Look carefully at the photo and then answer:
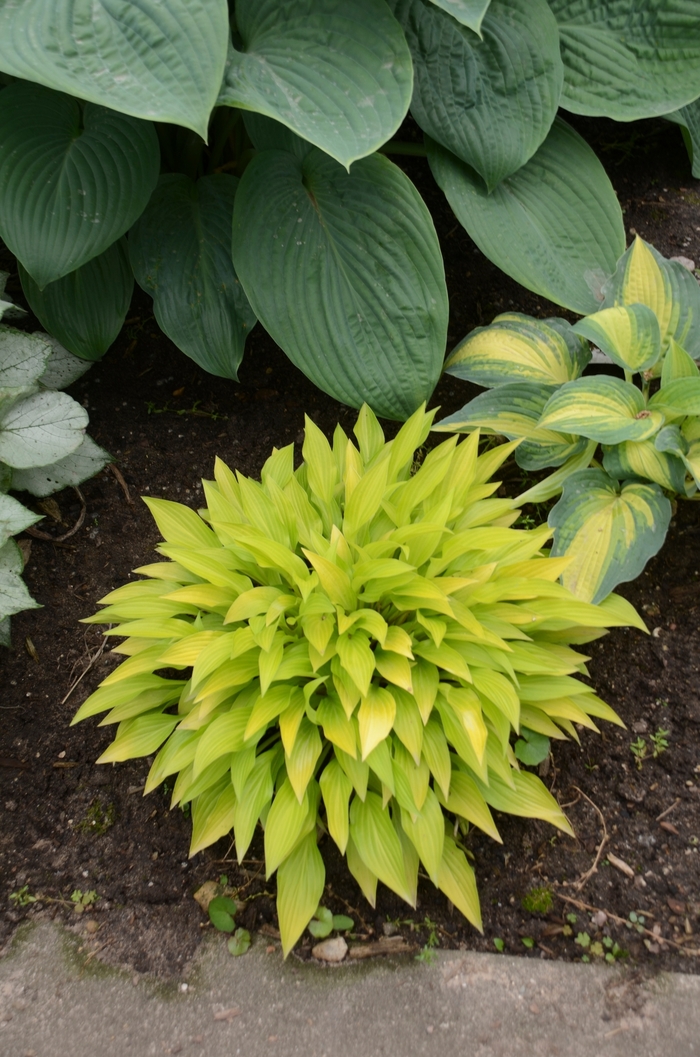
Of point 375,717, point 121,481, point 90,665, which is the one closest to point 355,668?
point 375,717

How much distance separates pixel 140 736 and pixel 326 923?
0.48 meters

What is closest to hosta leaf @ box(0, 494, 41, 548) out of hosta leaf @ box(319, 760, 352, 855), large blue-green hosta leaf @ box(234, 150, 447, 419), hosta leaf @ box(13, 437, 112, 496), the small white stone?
hosta leaf @ box(13, 437, 112, 496)

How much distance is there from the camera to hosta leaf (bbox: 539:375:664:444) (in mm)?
1457

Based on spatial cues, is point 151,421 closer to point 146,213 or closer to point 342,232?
point 146,213

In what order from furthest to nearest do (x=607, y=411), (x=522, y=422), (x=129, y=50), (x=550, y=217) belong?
(x=550, y=217) < (x=522, y=422) < (x=607, y=411) < (x=129, y=50)

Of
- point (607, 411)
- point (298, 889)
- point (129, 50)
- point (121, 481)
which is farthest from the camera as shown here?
point (121, 481)

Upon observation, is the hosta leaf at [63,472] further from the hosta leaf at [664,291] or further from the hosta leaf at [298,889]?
the hosta leaf at [664,291]

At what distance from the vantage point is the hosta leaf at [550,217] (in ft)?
5.73

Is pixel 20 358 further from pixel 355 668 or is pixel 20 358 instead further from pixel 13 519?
pixel 355 668

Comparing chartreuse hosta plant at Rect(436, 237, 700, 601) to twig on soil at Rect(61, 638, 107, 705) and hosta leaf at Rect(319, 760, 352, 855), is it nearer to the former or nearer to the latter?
hosta leaf at Rect(319, 760, 352, 855)

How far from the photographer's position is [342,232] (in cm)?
165

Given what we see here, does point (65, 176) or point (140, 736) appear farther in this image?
point (65, 176)

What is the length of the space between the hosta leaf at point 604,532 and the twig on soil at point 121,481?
1.02 metres

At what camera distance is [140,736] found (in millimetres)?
1409
